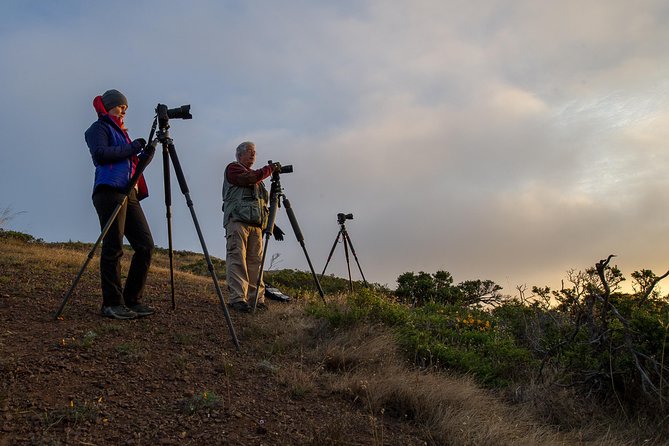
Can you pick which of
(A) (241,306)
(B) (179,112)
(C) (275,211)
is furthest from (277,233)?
(B) (179,112)

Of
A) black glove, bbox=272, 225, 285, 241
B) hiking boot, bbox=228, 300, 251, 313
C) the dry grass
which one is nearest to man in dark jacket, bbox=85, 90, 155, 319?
hiking boot, bbox=228, 300, 251, 313

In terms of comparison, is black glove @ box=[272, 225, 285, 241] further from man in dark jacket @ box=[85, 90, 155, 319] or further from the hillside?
man in dark jacket @ box=[85, 90, 155, 319]

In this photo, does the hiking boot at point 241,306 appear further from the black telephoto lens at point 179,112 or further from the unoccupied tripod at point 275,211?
the black telephoto lens at point 179,112

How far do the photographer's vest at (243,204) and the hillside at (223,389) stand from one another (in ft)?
4.95

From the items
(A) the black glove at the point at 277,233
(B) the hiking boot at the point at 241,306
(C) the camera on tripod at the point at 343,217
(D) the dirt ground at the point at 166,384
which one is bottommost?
(D) the dirt ground at the point at 166,384

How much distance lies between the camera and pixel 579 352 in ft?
17.8

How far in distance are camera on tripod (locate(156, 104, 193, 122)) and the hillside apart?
2191mm

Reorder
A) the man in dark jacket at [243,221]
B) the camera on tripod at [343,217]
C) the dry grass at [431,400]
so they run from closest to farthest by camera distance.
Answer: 1. the dry grass at [431,400]
2. the man in dark jacket at [243,221]
3. the camera on tripod at [343,217]

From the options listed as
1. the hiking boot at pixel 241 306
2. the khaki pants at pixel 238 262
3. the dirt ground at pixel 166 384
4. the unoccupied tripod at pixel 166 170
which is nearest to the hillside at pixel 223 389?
the dirt ground at pixel 166 384

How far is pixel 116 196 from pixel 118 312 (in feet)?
4.05

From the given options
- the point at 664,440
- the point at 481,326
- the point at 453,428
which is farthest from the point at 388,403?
the point at 481,326

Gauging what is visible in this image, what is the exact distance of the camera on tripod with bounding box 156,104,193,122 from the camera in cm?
536

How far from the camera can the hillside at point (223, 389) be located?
3.37m

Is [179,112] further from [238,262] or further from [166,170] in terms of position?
[238,262]
